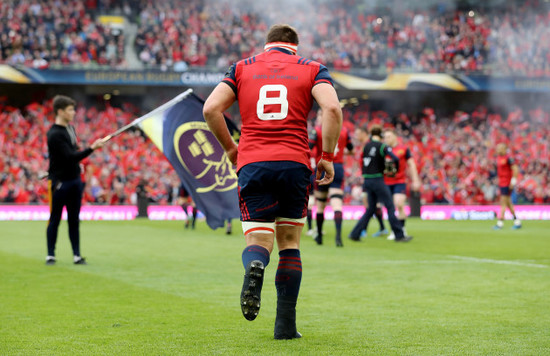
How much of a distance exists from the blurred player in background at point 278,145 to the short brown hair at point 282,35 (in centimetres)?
11

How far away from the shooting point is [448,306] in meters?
6.21

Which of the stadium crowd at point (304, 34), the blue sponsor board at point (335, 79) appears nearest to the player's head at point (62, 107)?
the blue sponsor board at point (335, 79)

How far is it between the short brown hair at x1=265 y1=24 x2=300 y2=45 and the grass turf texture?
194 cm

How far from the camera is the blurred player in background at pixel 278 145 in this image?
4.56 meters

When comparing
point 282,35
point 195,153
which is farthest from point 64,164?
point 282,35

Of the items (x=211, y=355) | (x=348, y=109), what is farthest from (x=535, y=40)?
(x=211, y=355)

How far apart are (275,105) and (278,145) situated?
25cm

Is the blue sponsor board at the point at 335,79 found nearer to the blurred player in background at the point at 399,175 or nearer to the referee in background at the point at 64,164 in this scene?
the blurred player in background at the point at 399,175

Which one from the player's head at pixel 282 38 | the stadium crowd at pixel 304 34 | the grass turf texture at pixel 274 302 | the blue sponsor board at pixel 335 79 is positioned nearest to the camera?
the grass turf texture at pixel 274 302

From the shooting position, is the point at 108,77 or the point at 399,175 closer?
the point at 399,175

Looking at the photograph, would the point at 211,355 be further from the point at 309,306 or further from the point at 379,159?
the point at 379,159

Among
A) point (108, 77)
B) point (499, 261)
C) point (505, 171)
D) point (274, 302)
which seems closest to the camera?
point (274, 302)

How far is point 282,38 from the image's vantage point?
488 centimetres

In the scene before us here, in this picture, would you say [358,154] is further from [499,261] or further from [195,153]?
[195,153]
